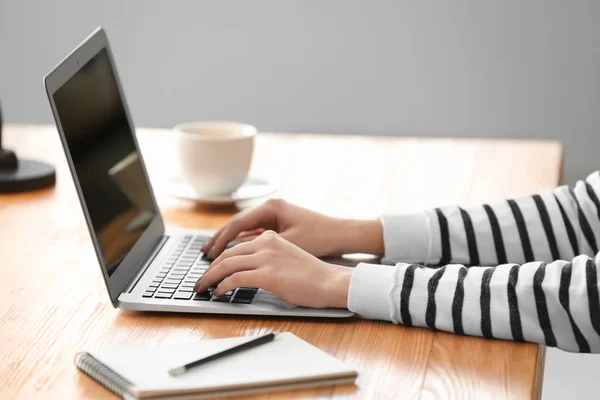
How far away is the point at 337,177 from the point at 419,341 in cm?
65

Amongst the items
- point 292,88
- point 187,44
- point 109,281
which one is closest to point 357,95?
point 292,88

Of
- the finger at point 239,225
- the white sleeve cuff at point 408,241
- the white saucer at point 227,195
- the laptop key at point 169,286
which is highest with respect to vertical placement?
the laptop key at point 169,286

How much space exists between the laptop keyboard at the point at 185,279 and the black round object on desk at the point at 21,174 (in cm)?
37

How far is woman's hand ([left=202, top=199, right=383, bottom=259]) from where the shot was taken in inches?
41.6

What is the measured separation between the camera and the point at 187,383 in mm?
687

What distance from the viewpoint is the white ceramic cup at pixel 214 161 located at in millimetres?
1273

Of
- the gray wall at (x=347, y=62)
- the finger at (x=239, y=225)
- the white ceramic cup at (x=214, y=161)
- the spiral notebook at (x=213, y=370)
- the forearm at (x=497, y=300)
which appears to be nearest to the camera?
the spiral notebook at (x=213, y=370)

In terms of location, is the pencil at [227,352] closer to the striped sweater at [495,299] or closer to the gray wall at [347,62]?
the striped sweater at [495,299]

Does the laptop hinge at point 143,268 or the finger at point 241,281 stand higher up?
the finger at point 241,281

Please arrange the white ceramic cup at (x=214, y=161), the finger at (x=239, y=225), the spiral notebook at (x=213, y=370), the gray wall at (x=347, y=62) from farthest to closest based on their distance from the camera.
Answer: the gray wall at (x=347, y=62)
the white ceramic cup at (x=214, y=161)
the finger at (x=239, y=225)
the spiral notebook at (x=213, y=370)

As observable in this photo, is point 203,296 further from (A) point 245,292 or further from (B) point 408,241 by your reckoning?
(B) point 408,241

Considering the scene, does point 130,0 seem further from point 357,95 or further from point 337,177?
point 337,177

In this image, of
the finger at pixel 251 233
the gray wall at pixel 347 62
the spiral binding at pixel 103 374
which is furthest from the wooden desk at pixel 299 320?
the gray wall at pixel 347 62

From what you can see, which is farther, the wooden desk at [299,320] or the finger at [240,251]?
the finger at [240,251]
